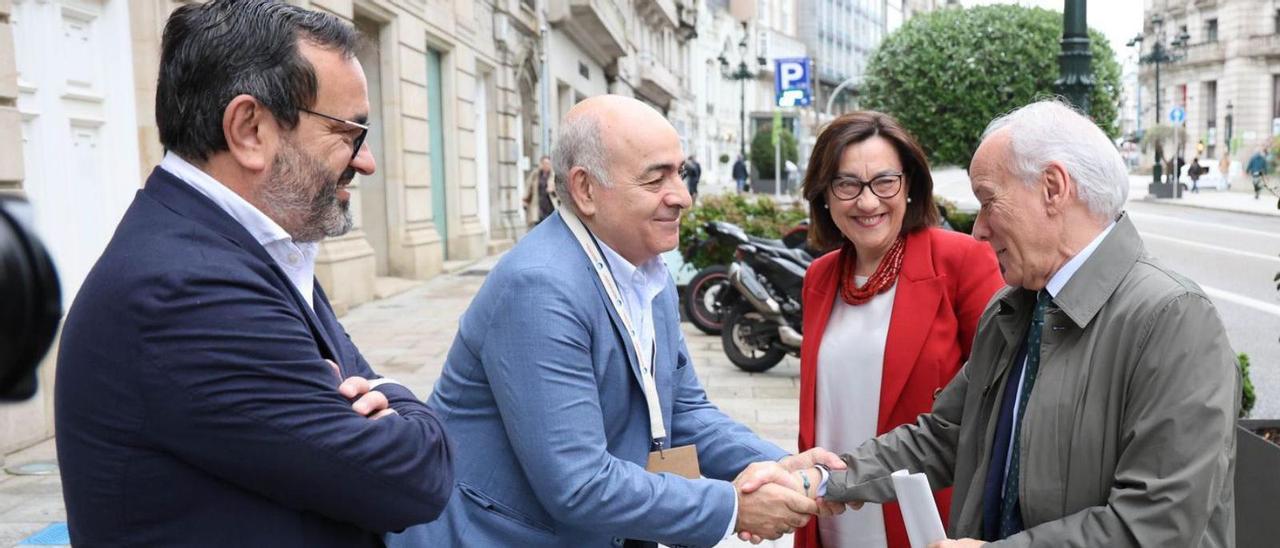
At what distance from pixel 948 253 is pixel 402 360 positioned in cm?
589

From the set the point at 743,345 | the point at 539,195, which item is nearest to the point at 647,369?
the point at 743,345

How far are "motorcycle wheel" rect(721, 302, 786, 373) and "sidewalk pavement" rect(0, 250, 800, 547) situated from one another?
0.09 metres

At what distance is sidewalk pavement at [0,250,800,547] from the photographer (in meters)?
4.46

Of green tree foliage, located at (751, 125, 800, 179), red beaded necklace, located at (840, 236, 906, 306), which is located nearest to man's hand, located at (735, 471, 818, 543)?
red beaded necklace, located at (840, 236, 906, 306)

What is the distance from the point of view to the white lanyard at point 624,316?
213 centimetres

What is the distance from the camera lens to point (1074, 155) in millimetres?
1903

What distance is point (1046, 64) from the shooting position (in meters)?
16.0

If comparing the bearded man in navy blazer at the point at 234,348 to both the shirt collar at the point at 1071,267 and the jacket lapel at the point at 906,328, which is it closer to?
the shirt collar at the point at 1071,267

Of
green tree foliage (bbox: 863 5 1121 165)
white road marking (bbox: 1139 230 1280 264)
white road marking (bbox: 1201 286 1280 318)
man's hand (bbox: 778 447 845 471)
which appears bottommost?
white road marking (bbox: 1201 286 1280 318)

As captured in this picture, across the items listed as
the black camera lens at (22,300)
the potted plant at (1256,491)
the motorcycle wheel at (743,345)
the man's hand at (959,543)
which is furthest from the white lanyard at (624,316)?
the motorcycle wheel at (743,345)

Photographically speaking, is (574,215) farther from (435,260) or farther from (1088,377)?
(435,260)

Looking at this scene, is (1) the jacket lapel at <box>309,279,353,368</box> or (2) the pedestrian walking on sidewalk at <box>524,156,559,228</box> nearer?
(1) the jacket lapel at <box>309,279,353,368</box>

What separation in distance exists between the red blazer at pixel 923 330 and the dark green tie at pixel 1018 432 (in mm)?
Answer: 815

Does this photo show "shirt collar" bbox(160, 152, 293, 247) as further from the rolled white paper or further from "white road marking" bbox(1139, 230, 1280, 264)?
"white road marking" bbox(1139, 230, 1280, 264)
